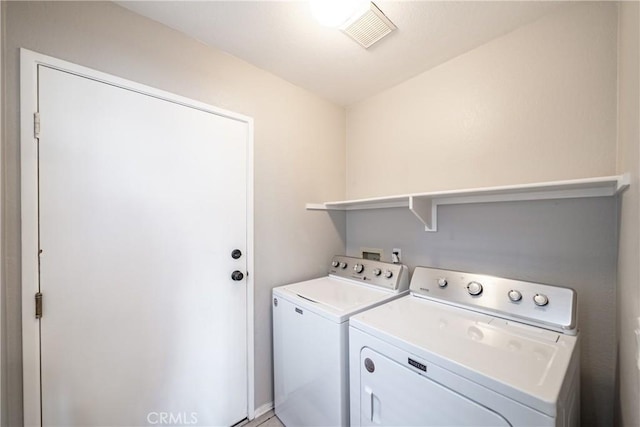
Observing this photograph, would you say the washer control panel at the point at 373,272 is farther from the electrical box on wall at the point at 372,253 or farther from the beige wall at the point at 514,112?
the beige wall at the point at 514,112

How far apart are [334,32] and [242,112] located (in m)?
0.74

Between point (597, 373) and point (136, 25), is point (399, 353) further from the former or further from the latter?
point (136, 25)

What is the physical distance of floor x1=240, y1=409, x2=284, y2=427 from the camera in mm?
1574

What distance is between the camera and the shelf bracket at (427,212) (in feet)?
5.10

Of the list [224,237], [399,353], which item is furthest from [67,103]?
[399,353]

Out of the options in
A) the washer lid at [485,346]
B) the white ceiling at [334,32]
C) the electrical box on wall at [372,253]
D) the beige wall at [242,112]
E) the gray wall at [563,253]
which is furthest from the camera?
the electrical box on wall at [372,253]

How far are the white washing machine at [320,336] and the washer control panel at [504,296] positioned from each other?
212mm

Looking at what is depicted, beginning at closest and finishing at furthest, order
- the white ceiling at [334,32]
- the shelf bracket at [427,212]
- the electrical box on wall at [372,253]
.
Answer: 1. the white ceiling at [334,32]
2. the shelf bracket at [427,212]
3. the electrical box on wall at [372,253]

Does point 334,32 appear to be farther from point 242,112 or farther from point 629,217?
point 629,217

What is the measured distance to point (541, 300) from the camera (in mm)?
1061

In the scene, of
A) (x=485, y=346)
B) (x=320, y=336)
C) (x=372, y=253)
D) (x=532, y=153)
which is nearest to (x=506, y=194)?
(x=532, y=153)

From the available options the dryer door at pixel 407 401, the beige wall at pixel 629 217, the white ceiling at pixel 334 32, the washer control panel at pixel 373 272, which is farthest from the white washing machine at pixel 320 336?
the white ceiling at pixel 334 32

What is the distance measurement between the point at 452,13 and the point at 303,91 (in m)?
1.09

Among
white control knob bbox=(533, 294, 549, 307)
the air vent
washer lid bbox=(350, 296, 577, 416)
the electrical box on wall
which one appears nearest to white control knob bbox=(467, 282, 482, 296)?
washer lid bbox=(350, 296, 577, 416)
